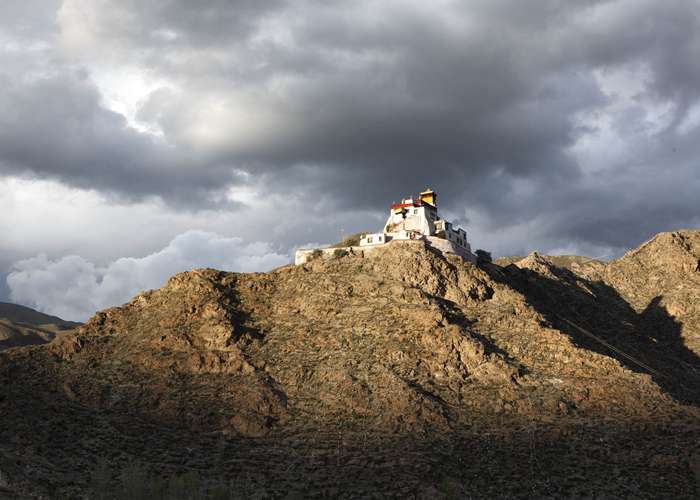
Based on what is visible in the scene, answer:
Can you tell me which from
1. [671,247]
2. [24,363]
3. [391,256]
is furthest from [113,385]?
[671,247]

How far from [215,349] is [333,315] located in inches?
530

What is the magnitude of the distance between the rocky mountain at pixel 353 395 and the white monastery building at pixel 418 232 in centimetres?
428

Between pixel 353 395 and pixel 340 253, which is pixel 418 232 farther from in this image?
pixel 353 395

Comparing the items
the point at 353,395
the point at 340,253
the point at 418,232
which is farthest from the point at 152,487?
the point at 418,232

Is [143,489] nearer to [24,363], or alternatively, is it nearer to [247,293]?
[24,363]

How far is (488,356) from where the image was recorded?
6706 centimetres

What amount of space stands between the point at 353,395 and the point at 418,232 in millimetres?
33538

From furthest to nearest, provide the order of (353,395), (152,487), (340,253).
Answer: (340,253), (353,395), (152,487)

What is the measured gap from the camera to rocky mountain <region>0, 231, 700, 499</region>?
173 feet

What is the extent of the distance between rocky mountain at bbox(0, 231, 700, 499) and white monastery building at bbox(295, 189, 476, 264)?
168 inches

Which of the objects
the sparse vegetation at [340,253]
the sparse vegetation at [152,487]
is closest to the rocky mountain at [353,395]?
the sparse vegetation at [152,487]

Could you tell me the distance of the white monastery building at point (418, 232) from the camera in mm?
88688

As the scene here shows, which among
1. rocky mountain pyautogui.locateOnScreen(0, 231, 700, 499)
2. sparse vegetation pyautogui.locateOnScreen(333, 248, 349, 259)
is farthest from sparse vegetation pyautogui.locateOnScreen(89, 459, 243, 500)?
sparse vegetation pyautogui.locateOnScreen(333, 248, 349, 259)

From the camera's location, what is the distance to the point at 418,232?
9119 centimetres
